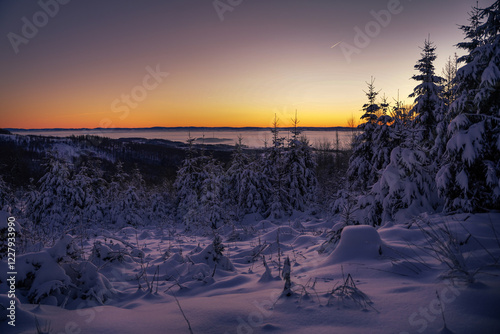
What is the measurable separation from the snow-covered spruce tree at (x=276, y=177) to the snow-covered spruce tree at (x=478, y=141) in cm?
1194

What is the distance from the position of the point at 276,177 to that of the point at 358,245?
1723 cm

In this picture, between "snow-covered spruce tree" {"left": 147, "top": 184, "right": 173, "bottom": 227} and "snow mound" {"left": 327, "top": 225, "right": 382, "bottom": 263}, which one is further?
"snow-covered spruce tree" {"left": 147, "top": 184, "right": 173, "bottom": 227}

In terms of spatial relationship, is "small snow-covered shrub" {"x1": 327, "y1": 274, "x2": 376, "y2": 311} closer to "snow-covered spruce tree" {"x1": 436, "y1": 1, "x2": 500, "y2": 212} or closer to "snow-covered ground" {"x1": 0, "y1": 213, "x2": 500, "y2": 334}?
"snow-covered ground" {"x1": 0, "y1": 213, "x2": 500, "y2": 334}

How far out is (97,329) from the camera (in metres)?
1.94

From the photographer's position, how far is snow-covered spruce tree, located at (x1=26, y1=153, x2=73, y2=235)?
18.2 metres

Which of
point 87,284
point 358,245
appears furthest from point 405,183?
point 87,284

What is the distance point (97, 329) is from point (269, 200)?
749 inches

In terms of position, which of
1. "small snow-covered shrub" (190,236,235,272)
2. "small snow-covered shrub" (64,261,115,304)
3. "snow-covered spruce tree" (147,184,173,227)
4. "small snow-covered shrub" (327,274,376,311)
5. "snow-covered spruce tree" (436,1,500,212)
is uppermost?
"snow-covered spruce tree" (436,1,500,212)

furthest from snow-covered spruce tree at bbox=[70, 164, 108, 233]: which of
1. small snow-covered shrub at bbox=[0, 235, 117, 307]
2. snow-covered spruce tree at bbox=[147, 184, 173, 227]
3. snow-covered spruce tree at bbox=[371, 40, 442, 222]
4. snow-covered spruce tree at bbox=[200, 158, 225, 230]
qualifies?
snow-covered spruce tree at bbox=[371, 40, 442, 222]

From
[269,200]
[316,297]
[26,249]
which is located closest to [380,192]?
[316,297]

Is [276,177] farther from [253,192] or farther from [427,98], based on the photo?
[427,98]

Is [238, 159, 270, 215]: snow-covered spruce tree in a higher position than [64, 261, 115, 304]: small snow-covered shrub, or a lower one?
lower

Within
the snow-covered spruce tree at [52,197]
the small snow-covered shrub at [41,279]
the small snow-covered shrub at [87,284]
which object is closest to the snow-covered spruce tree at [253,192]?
the snow-covered spruce tree at [52,197]

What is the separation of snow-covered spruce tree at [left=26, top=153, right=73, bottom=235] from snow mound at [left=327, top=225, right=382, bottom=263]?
836 inches
